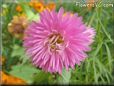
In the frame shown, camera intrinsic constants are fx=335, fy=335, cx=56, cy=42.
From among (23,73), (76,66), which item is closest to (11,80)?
(23,73)

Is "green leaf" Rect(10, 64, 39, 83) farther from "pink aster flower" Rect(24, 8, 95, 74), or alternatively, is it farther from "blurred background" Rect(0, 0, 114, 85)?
"pink aster flower" Rect(24, 8, 95, 74)

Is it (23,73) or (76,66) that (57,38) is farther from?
(23,73)

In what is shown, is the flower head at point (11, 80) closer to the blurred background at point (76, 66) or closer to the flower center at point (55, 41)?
the blurred background at point (76, 66)

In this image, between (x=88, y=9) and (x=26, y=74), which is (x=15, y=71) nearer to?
(x=26, y=74)

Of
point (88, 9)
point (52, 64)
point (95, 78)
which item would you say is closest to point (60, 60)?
point (52, 64)

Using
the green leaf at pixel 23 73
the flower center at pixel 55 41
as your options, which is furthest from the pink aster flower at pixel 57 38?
the green leaf at pixel 23 73

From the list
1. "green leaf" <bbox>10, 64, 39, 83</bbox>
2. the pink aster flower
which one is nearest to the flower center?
the pink aster flower
